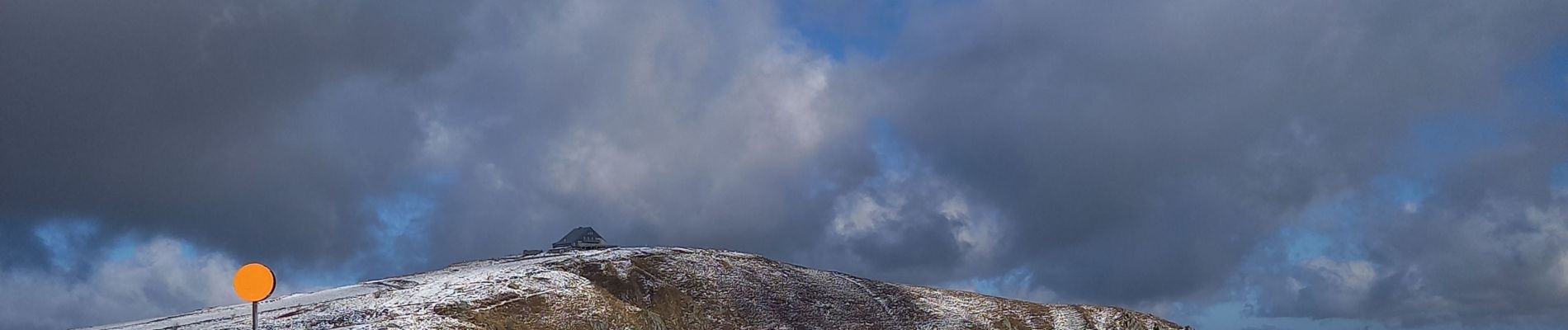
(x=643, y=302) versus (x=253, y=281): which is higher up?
(x=643, y=302)

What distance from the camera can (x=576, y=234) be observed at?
120438mm

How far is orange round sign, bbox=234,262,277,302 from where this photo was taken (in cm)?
2445

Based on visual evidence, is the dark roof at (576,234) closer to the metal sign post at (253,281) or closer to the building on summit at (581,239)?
the building on summit at (581,239)

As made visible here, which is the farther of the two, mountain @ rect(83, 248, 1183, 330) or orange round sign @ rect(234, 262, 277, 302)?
mountain @ rect(83, 248, 1183, 330)

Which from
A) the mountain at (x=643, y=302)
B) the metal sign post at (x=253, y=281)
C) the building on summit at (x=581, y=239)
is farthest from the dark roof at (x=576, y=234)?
the metal sign post at (x=253, y=281)

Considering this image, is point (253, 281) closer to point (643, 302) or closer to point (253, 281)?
point (253, 281)

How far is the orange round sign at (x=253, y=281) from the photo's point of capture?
80.2ft

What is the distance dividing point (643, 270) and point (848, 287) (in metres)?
16.4

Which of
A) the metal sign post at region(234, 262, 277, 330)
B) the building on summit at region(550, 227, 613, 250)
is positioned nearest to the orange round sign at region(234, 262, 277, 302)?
the metal sign post at region(234, 262, 277, 330)

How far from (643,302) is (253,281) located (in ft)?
167

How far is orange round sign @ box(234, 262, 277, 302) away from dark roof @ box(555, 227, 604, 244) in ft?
311

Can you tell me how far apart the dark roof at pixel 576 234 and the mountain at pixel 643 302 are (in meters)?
30.8

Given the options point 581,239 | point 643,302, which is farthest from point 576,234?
point 643,302

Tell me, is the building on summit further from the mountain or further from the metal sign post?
the metal sign post
